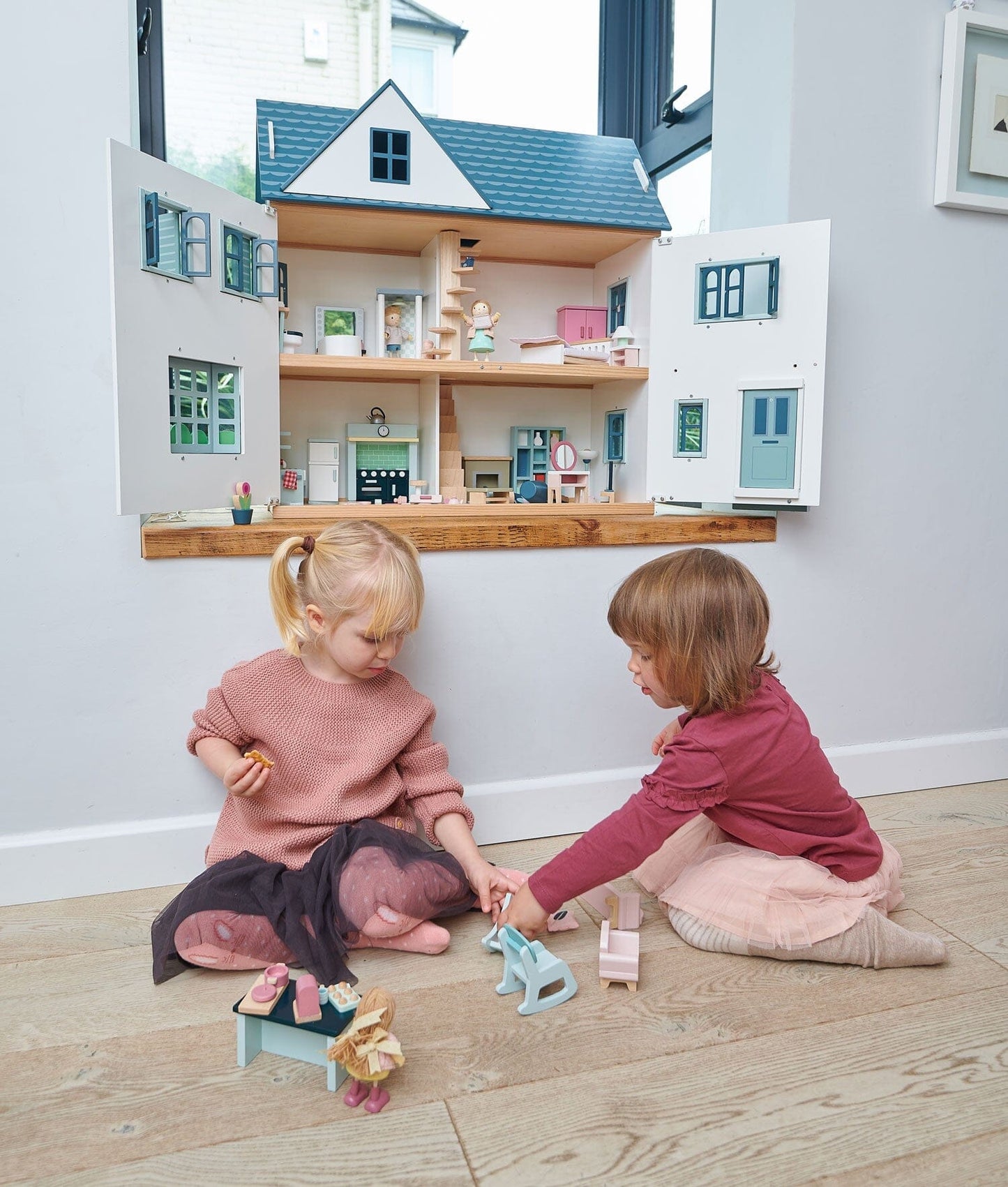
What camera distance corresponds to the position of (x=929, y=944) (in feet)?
3.99

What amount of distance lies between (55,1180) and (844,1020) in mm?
807

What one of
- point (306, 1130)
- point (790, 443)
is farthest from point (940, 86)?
point (306, 1130)

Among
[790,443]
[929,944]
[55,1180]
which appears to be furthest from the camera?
[790,443]

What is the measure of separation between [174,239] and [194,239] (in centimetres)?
4

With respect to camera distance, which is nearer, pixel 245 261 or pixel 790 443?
pixel 245 261

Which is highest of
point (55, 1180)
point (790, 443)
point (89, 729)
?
point (790, 443)

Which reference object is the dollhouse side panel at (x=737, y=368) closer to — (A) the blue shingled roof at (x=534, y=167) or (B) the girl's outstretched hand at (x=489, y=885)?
(A) the blue shingled roof at (x=534, y=167)

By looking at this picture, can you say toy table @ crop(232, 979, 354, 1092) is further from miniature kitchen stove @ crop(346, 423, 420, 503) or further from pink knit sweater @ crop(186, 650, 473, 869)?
miniature kitchen stove @ crop(346, 423, 420, 503)

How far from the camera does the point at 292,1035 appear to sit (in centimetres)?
101

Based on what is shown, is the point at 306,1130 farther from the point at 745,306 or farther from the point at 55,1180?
the point at 745,306

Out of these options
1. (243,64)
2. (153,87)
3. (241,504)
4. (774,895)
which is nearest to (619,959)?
(774,895)

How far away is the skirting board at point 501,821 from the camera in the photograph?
1393mm

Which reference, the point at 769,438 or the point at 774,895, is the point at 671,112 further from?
the point at 774,895

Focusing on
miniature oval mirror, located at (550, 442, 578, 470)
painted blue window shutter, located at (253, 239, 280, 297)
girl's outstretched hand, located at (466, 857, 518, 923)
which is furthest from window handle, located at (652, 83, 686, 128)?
girl's outstretched hand, located at (466, 857, 518, 923)
